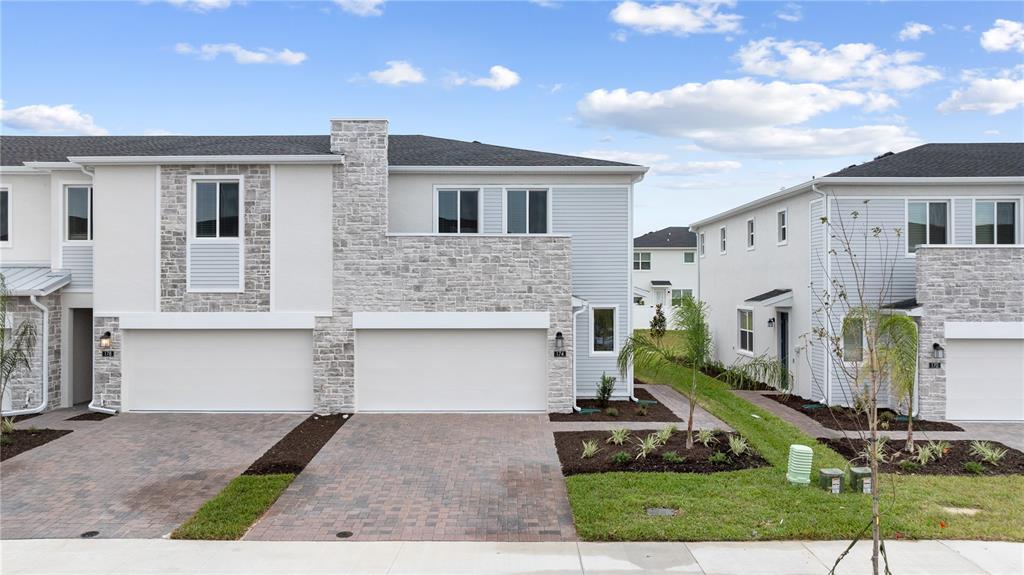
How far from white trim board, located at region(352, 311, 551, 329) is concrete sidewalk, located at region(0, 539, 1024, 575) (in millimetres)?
7523

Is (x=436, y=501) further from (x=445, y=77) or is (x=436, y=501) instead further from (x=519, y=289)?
(x=445, y=77)

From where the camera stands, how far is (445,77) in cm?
1945

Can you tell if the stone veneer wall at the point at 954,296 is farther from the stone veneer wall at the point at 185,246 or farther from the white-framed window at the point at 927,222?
the stone veneer wall at the point at 185,246

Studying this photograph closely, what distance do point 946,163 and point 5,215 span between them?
78.3 ft

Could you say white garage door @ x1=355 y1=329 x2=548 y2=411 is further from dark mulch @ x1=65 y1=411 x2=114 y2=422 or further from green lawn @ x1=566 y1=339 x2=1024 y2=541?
dark mulch @ x1=65 y1=411 x2=114 y2=422

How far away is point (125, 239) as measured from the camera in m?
14.3

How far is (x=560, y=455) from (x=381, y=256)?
631cm

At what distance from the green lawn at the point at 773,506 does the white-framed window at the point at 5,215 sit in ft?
51.2

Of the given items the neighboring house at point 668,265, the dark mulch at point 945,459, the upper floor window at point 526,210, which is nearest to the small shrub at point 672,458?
the dark mulch at point 945,459

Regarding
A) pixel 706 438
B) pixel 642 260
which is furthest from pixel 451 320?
pixel 642 260

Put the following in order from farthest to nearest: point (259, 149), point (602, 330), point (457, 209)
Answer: point (602, 330)
point (457, 209)
point (259, 149)

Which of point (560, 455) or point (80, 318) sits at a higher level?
point (80, 318)

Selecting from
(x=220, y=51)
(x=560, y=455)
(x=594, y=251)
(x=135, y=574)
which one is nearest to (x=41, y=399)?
(x=220, y=51)

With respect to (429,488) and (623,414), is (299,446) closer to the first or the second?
(429,488)
